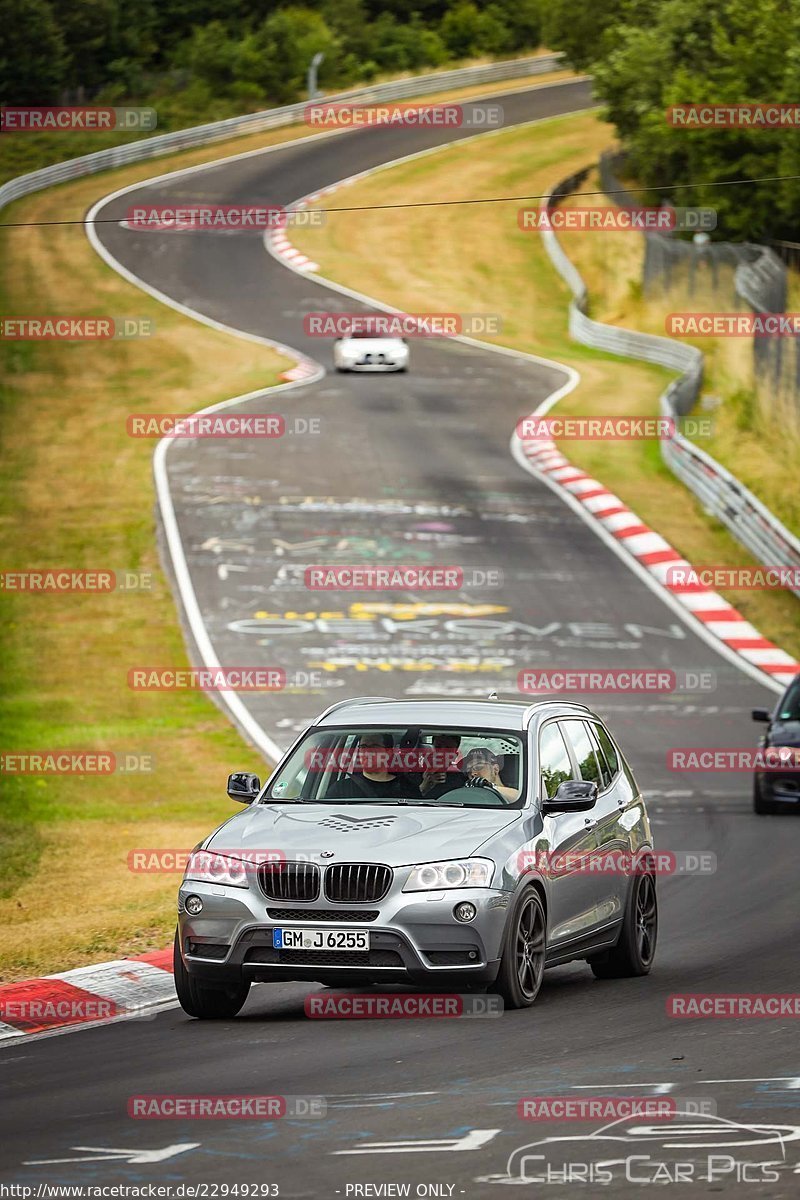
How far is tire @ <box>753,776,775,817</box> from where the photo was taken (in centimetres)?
1955

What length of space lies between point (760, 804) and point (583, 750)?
27.1 feet

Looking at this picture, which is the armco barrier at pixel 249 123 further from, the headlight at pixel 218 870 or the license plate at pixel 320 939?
the license plate at pixel 320 939

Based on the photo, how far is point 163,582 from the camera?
29.3 m

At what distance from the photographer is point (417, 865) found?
980 cm

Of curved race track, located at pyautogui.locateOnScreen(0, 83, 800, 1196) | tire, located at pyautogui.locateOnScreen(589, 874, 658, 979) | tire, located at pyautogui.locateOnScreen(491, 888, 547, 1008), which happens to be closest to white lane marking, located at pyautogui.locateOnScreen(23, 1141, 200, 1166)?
curved race track, located at pyautogui.locateOnScreen(0, 83, 800, 1196)

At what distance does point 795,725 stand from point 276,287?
3822 centimetres

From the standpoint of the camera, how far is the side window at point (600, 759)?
11930mm

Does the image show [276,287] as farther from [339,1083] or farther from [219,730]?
[339,1083]

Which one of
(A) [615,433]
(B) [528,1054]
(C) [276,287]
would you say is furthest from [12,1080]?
(C) [276,287]

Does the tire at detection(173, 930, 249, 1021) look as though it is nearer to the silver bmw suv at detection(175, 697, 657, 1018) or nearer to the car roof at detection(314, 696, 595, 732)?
the silver bmw suv at detection(175, 697, 657, 1018)

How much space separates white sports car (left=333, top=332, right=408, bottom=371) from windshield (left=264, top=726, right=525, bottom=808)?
35.3 meters

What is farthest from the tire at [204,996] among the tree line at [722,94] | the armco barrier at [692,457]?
the tree line at [722,94]

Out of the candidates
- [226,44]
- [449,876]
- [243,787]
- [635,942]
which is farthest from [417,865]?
[226,44]

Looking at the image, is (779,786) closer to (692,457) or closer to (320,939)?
(320,939)
